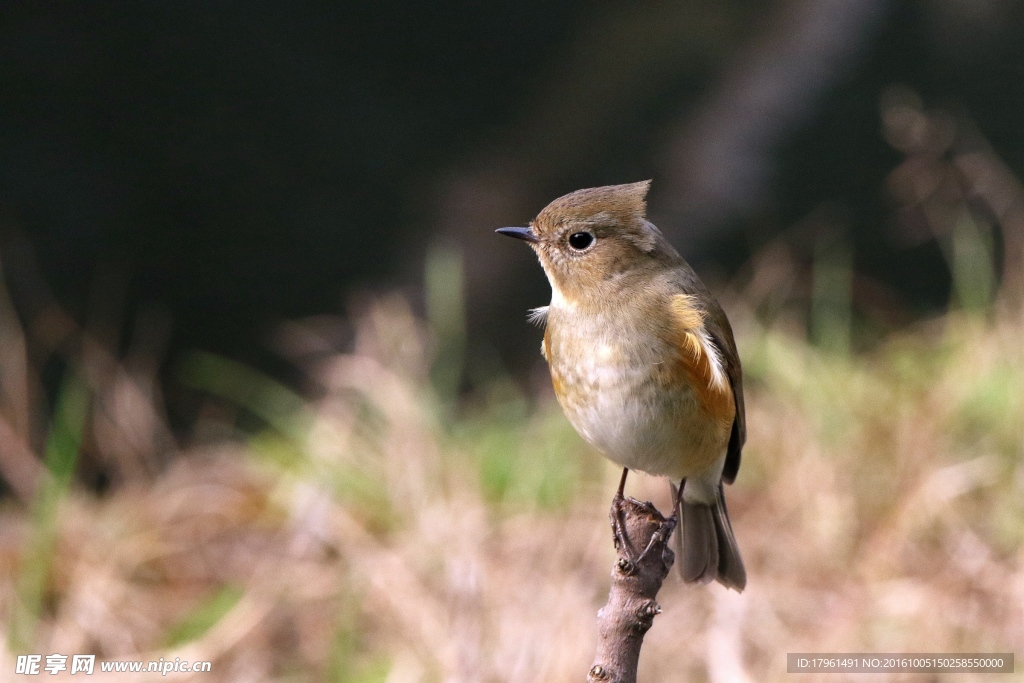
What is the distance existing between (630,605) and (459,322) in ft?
15.4

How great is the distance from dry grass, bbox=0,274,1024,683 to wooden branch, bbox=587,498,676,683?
5.90 ft

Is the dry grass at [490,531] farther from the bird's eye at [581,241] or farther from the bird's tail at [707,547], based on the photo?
the bird's eye at [581,241]

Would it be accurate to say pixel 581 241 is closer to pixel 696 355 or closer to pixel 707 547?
pixel 696 355

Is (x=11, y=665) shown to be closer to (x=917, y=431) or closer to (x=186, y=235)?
(x=186, y=235)

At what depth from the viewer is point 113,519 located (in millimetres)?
4891

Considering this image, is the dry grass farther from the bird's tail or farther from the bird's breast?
the bird's breast

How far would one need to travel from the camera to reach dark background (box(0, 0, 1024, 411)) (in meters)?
5.73

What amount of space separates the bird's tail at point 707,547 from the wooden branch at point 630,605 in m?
0.68

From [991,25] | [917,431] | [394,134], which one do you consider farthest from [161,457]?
[991,25]

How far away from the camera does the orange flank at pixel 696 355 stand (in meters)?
2.26

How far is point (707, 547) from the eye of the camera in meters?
2.69

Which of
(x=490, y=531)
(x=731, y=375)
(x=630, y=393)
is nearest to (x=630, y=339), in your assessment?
(x=630, y=393)

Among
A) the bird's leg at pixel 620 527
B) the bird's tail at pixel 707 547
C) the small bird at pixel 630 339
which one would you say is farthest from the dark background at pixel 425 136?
the bird's leg at pixel 620 527

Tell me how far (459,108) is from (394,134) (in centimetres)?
43
